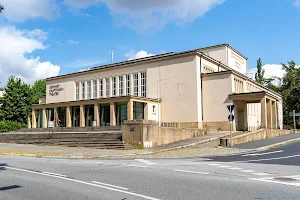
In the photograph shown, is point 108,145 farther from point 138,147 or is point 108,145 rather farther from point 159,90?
point 159,90

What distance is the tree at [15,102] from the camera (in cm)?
6006

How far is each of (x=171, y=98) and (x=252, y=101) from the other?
10.2m

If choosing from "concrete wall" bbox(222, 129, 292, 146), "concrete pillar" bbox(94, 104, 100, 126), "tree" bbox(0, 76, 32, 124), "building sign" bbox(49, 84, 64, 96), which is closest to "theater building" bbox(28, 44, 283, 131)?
"concrete pillar" bbox(94, 104, 100, 126)

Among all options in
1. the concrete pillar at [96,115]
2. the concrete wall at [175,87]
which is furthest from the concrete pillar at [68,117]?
the concrete wall at [175,87]

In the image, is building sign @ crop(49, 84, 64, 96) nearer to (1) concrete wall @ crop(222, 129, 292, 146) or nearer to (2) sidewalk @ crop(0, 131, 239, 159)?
(2) sidewalk @ crop(0, 131, 239, 159)

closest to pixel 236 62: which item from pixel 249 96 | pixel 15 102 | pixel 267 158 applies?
pixel 249 96

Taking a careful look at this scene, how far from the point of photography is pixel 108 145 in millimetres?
24516

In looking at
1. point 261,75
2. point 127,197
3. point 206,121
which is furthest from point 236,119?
point 261,75

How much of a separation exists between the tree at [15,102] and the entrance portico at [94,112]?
12950 mm

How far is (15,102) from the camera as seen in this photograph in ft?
200

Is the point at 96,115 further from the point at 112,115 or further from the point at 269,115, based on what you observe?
the point at 269,115

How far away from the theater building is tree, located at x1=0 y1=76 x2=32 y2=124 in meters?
15.2

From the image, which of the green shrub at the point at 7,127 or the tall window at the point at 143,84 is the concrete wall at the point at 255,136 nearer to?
the tall window at the point at 143,84

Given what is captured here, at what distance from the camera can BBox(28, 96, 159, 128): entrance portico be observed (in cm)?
3794
